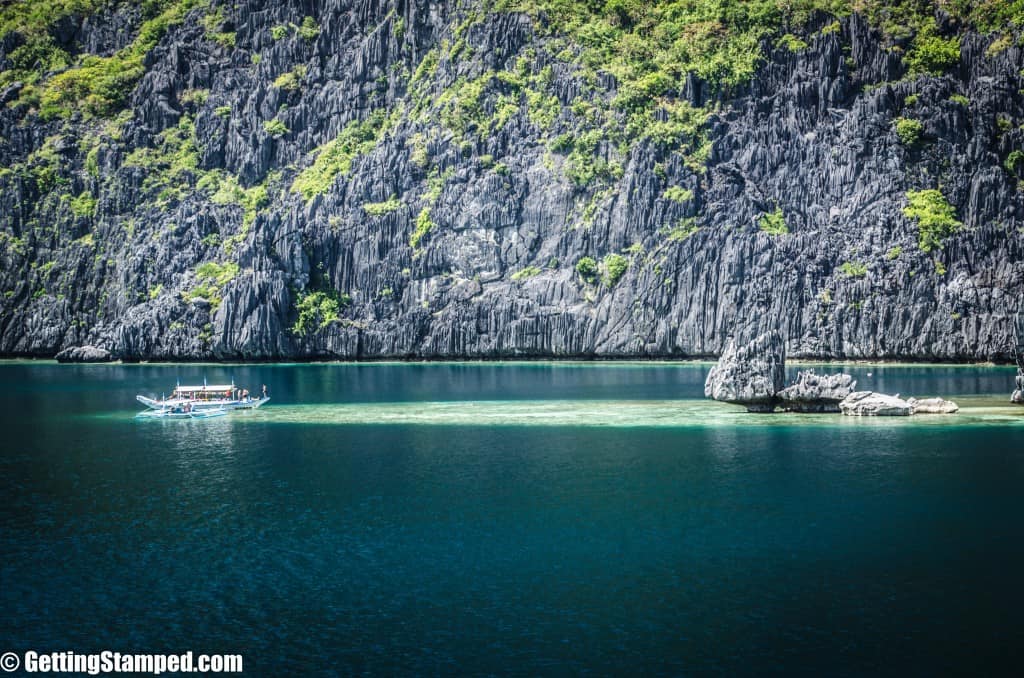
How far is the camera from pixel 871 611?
29375 millimetres

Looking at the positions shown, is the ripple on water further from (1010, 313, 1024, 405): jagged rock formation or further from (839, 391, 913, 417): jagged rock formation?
(839, 391, 913, 417): jagged rock formation

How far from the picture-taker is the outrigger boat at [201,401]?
86.8 meters

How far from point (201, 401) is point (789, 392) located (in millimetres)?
51567

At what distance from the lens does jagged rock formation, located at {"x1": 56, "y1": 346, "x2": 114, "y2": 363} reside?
575 feet

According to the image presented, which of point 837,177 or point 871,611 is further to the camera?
point 837,177

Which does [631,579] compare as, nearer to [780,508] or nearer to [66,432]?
[780,508]

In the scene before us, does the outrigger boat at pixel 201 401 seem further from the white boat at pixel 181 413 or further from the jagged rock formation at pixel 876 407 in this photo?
the jagged rock formation at pixel 876 407

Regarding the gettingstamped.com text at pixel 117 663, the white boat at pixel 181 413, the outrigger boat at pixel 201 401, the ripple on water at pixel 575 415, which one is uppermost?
the outrigger boat at pixel 201 401

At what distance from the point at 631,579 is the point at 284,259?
145m

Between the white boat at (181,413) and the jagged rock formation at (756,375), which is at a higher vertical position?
the jagged rock formation at (756,375)

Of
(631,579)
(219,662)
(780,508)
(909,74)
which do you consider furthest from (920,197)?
(219,662)

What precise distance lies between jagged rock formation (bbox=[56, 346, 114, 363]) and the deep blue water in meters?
116

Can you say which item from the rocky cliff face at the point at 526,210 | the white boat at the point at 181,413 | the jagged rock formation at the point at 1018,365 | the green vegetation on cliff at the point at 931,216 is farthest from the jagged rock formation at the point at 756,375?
the green vegetation on cliff at the point at 931,216

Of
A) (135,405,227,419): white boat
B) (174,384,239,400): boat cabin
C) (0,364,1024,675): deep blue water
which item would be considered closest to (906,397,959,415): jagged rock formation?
(0,364,1024,675): deep blue water
